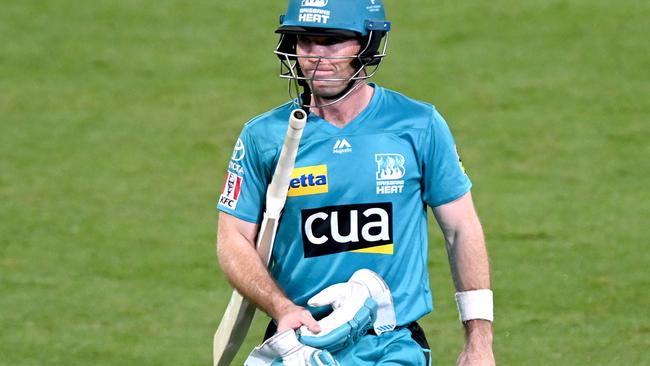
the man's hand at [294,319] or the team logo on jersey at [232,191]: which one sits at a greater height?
the team logo on jersey at [232,191]

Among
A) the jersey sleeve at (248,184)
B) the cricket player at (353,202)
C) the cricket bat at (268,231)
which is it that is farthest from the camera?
the jersey sleeve at (248,184)

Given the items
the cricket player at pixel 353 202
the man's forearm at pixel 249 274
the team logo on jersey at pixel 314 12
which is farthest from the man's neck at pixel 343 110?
the man's forearm at pixel 249 274

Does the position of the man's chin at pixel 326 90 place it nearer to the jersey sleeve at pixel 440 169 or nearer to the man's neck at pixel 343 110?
the man's neck at pixel 343 110

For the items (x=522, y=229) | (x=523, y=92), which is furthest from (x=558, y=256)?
(x=523, y=92)

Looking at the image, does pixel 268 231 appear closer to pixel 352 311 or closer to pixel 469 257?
pixel 352 311

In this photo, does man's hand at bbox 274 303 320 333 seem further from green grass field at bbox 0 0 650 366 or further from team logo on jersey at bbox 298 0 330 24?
green grass field at bbox 0 0 650 366

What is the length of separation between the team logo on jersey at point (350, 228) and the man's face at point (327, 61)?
0.50 m

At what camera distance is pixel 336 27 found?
6320 mm

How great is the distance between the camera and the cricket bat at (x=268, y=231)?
20.3 feet

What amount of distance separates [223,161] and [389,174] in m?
8.12

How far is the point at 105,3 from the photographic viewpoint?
1859cm

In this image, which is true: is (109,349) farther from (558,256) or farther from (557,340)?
(558,256)

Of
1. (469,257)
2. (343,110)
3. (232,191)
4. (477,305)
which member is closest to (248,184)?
(232,191)

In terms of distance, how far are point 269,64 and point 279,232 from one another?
10506 mm
